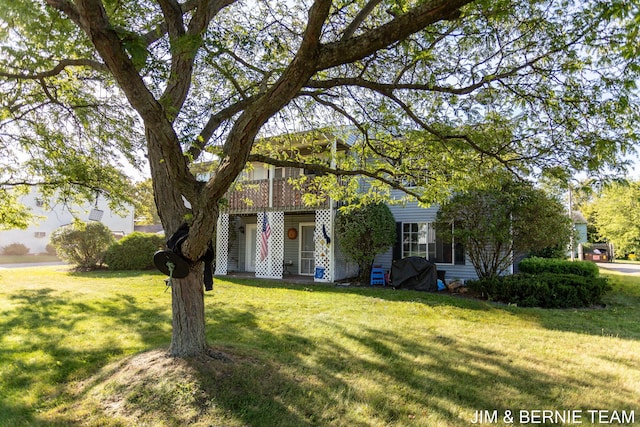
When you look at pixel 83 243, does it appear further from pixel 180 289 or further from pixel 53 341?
pixel 180 289

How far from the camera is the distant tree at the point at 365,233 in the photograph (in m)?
12.0

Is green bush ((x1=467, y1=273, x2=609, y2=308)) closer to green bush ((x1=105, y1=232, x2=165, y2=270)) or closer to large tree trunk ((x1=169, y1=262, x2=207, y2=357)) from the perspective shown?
large tree trunk ((x1=169, y1=262, x2=207, y2=357))

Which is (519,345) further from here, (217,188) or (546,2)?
(217,188)

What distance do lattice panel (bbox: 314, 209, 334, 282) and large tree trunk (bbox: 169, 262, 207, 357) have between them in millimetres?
8841

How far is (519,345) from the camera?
551 cm

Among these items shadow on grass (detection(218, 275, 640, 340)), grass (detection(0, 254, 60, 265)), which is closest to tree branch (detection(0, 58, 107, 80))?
shadow on grass (detection(218, 275, 640, 340))

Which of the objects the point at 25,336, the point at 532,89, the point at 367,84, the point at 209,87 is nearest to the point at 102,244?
the point at 25,336

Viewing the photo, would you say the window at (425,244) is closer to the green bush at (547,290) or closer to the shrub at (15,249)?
the green bush at (547,290)

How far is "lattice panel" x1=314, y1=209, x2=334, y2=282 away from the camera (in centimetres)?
1270

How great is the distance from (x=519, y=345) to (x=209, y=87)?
6560 mm

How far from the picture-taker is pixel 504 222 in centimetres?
979

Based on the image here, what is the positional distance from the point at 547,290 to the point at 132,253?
50.8 feet

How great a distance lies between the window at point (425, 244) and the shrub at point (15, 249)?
2787 centimetres

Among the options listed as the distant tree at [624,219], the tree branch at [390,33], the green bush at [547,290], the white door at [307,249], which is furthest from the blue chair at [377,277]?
the distant tree at [624,219]
